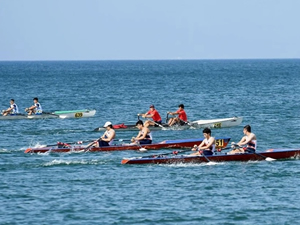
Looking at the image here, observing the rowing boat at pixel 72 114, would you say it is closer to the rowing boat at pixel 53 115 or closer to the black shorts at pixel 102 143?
the rowing boat at pixel 53 115

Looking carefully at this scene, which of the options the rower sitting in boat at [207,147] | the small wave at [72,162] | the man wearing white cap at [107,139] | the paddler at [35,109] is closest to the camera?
the rower sitting in boat at [207,147]

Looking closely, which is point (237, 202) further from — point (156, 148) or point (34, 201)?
point (156, 148)

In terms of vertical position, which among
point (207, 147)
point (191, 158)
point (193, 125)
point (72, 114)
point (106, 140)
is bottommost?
point (72, 114)

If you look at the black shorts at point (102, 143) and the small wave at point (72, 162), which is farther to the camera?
the black shorts at point (102, 143)

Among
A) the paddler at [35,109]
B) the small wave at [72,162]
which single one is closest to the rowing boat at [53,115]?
the paddler at [35,109]

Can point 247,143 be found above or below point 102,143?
above

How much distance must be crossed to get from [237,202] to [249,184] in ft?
9.22

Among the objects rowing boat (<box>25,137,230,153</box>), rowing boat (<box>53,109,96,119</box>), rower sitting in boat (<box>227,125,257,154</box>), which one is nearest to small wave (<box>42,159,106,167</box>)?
rowing boat (<box>25,137,230,153</box>)

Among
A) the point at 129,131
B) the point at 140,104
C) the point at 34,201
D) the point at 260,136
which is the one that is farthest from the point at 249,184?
the point at 140,104

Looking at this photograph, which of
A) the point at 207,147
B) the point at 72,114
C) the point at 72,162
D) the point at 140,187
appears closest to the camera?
the point at 140,187

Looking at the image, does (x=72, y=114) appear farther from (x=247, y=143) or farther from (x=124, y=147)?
(x=247, y=143)

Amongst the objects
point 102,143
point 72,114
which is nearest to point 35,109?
point 72,114

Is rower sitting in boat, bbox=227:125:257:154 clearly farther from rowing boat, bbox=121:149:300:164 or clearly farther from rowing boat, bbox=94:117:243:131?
rowing boat, bbox=94:117:243:131

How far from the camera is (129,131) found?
45.4 metres
